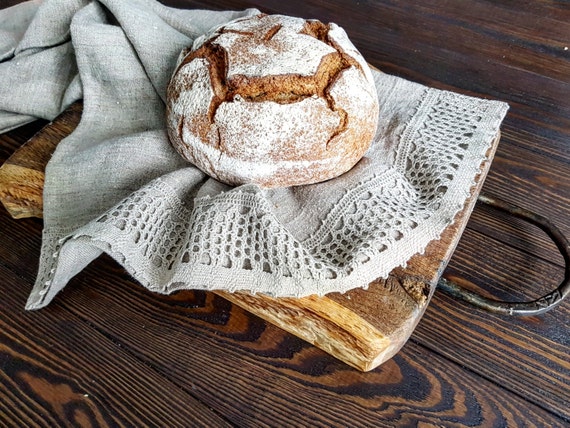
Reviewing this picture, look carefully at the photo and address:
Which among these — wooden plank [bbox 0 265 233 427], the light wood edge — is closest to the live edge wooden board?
the light wood edge

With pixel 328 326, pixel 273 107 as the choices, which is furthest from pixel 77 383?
pixel 273 107

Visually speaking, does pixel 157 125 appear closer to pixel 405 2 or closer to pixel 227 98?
pixel 227 98

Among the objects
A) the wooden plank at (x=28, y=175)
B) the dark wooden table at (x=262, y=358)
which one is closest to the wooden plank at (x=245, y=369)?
the dark wooden table at (x=262, y=358)

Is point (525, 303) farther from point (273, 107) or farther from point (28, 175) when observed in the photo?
point (28, 175)

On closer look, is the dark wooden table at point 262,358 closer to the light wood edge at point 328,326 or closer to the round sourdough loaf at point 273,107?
the light wood edge at point 328,326

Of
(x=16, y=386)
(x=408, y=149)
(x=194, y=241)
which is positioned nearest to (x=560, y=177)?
(x=408, y=149)

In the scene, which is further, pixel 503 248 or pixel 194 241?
pixel 503 248

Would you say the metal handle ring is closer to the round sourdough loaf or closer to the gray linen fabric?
the gray linen fabric
